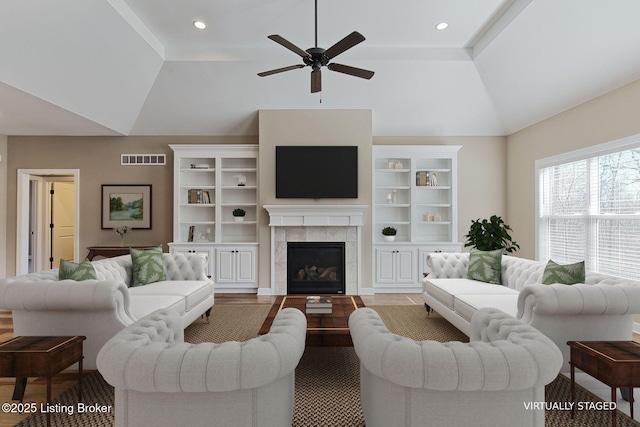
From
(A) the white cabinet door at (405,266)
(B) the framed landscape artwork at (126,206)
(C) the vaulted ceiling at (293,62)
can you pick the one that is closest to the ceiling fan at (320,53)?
(C) the vaulted ceiling at (293,62)

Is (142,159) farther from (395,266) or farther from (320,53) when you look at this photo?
(395,266)

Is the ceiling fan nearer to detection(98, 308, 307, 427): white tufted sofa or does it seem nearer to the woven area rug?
detection(98, 308, 307, 427): white tufted sofa

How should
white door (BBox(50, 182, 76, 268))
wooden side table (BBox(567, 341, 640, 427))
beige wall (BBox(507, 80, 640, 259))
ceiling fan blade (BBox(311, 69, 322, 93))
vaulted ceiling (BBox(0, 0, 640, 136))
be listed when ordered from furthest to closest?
1. white door (BBox(50, 182, 76, 268))
2. beige wall (BBox(507, 80, 640, 259))
3. vaulted ceiling (BBox(0, 0, 640, 136))
4. ceiling fan blade (BBox(311, 69, 322, 93))
5. wooden side table (BBox(567, 341, 640, 427))

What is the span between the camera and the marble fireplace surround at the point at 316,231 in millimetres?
5445

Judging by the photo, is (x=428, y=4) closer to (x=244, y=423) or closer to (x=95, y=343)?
(x=244, y=423)

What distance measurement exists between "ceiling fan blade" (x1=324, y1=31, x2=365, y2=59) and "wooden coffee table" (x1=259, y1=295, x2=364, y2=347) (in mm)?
2282

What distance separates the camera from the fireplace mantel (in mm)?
5430

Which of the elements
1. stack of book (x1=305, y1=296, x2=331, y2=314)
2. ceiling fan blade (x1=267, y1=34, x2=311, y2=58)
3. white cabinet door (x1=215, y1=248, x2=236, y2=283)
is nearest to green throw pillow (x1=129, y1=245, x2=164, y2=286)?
A: white cabinet door (x1=215, y1=248, x2=236, y2=283)

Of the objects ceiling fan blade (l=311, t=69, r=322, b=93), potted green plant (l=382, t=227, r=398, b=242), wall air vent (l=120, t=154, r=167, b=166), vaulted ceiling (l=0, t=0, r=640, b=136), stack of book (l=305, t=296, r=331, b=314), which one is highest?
vaulted ceiling (l=0, t=0, r=640, b=136)

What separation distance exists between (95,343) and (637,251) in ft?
17.0

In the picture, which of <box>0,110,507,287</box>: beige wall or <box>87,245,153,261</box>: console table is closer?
<box>0,110,507,287</box>: beige wall

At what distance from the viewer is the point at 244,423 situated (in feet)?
4.52

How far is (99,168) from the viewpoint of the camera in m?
6.04

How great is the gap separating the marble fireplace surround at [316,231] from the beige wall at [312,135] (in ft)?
0.60
